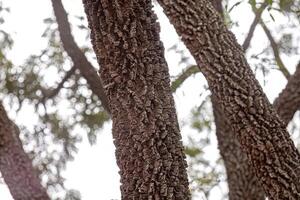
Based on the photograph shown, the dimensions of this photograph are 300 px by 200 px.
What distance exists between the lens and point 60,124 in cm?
638

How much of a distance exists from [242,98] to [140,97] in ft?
3.96

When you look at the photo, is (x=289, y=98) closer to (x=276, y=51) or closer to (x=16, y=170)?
(x=276, y=51)

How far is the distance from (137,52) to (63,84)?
4.13m

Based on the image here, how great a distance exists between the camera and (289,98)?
464 cm

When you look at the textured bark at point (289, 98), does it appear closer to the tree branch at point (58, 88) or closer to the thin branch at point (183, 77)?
the thin branch at point (183, 77)

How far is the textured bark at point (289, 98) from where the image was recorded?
4582 millimetres

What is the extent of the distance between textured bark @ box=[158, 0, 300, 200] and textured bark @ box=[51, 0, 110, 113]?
7.92 feet

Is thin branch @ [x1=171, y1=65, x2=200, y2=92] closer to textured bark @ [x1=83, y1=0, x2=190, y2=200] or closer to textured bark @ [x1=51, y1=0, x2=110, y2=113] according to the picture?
textured bark @ [x1=51, y1=0, x2=110, y2=113]

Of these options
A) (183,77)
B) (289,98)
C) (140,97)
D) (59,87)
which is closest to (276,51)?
(183,77)

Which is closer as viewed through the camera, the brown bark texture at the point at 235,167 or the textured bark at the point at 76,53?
the brown bark texture at the point at 235,167

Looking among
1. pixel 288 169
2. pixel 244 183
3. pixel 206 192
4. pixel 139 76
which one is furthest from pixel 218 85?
pixel 206 192

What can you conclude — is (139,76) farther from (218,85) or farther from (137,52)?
(218,85)

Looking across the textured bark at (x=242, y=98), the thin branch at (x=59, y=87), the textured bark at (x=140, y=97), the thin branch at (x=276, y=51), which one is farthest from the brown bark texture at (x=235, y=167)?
the textured bark at (x=140, y=97)

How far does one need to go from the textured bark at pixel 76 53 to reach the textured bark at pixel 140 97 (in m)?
3.45
